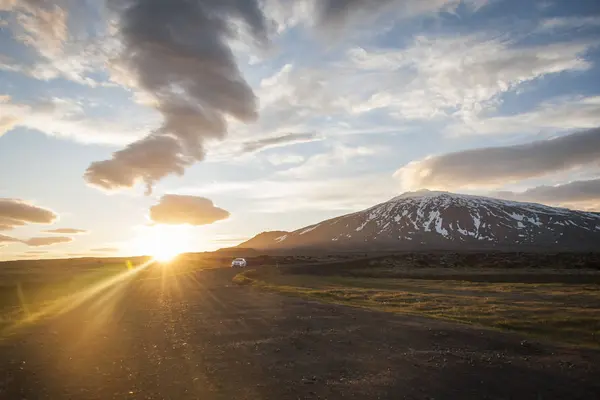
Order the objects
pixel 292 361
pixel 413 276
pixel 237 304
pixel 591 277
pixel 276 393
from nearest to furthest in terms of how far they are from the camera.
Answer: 1. pixel 276 393
2. pixel 292 361
3. pixel 237 304
4. pixel 591 277
5. pixel 413 276

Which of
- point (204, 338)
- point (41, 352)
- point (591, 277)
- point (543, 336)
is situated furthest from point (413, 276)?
point (41, 352)

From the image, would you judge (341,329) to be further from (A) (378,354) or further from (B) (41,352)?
(B) (41,352)

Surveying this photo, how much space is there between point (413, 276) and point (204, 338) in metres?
61.1

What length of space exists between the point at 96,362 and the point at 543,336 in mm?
21400

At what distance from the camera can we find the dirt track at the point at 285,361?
13.4m

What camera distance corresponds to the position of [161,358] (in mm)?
17328

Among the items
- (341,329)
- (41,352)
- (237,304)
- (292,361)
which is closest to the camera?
(292,361)

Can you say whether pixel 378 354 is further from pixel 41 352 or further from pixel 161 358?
pixel 41 352

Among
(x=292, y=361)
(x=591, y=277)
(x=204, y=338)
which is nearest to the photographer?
(x=292, y=361)

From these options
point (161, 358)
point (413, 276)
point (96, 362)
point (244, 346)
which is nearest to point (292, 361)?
point (244, 346)

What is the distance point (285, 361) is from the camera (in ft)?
54.9

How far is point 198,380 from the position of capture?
14312 millimetres

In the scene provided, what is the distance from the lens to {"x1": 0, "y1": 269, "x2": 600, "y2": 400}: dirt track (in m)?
13.4

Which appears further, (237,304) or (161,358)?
(237,304)
